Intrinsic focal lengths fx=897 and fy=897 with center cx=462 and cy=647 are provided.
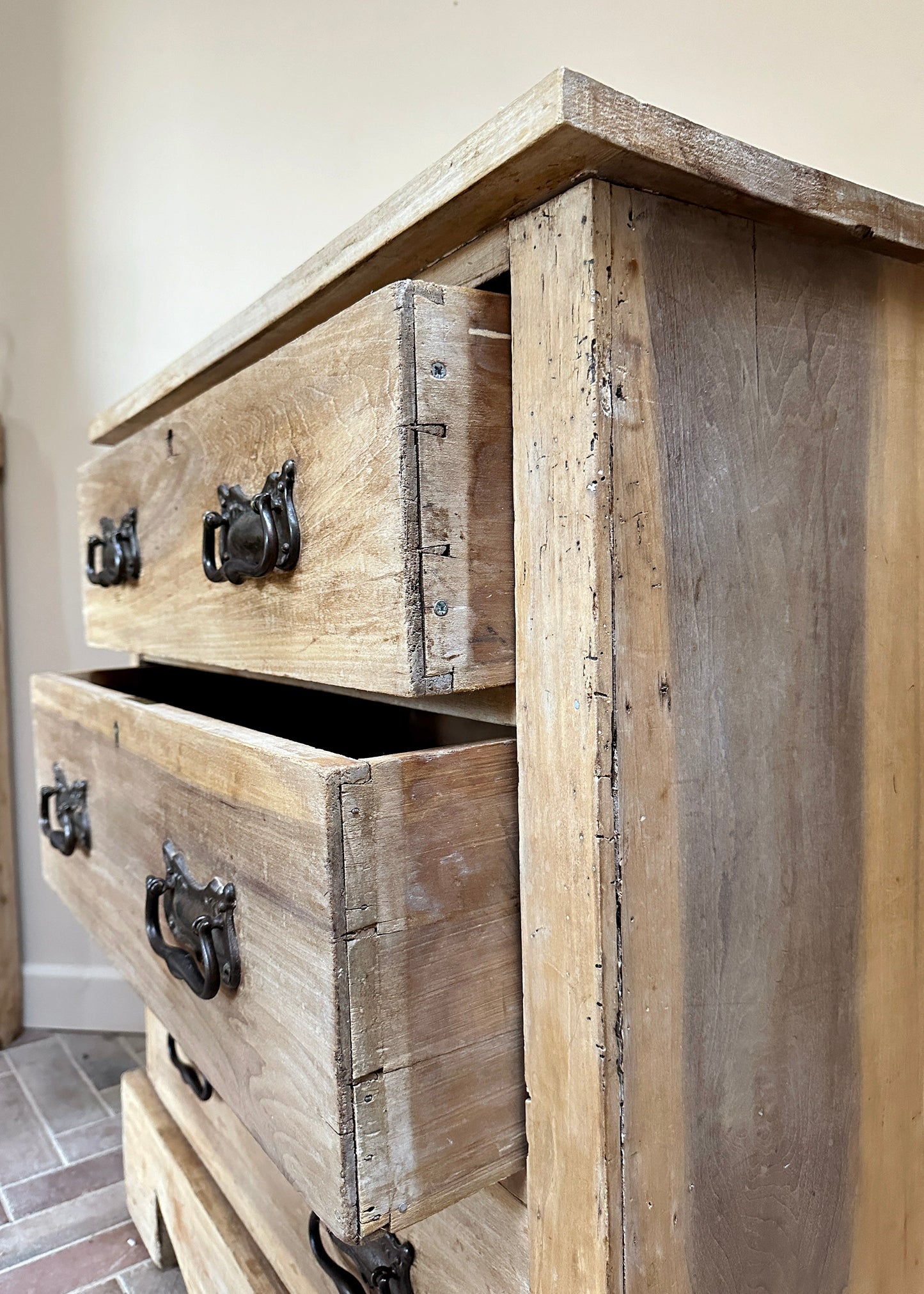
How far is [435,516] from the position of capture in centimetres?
45

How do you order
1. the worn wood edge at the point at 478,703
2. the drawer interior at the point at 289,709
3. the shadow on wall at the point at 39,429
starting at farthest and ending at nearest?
the shadow on wall at the point at 39,429, the drawer interior at the point at 289,709, the worn wood edge at the point at 478,703

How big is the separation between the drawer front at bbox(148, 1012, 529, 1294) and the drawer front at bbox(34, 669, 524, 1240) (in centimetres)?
5

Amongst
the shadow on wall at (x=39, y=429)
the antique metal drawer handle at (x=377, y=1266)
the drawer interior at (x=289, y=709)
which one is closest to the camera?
the antique metal drawer handle at (x=377, y=1266)

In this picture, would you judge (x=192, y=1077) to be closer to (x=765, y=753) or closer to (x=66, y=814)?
(x=66, y=814)

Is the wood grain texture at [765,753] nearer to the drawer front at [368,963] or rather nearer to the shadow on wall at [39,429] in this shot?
the drawer front at [368,963]

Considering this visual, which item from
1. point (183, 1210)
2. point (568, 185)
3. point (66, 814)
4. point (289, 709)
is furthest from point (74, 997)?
point (568, 185)

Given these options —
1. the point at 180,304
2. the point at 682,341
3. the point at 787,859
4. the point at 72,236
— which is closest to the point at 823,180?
the point at 682,341

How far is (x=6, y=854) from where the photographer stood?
1.77 m

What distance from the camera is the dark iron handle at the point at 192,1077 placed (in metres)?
0.92

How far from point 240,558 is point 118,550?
33cm

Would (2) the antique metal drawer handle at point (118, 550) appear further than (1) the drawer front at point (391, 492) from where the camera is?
Yes

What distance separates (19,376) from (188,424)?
132 cm

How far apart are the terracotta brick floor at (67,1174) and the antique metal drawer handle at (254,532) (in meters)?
0.93

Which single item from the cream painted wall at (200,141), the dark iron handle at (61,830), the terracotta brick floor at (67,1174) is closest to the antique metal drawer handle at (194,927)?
the dark iron handle at (61,830)
